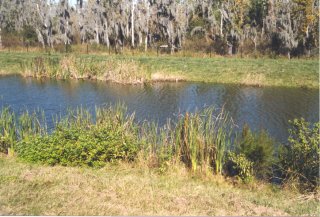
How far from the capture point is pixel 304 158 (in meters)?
8.90

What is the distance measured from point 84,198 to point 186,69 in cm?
2405

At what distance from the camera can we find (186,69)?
3036cm

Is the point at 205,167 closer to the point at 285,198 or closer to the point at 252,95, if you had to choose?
the point at 285,198

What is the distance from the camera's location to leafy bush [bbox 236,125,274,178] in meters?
9.17

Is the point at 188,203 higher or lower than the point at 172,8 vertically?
lower

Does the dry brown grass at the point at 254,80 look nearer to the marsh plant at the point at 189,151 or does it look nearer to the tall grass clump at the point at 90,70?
the tall grass clump at the point at 90,70

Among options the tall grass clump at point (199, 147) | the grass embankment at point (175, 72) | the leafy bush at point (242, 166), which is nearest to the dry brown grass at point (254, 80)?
the grass embankment at point (175, 72)

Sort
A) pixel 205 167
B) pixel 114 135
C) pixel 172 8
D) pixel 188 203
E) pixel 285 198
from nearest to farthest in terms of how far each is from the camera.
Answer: pixel 188 203 → pixel 285 198 → pixel 205 167 → pixel 114 135 → pixel 172 8

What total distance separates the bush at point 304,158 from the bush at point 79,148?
4.09 meters

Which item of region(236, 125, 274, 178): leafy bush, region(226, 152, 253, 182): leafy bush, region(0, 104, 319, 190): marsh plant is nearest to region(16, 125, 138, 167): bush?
region(0, 104, 319, 190): marsh plant

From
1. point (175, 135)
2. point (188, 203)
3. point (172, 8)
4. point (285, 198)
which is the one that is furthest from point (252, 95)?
point (172, 8)

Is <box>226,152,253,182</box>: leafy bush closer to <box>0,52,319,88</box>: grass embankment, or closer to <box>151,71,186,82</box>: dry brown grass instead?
<box>0,52,319,88</box>: grass embankment

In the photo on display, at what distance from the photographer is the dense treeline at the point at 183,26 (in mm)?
40656

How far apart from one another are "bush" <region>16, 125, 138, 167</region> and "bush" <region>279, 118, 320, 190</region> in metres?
4.09
